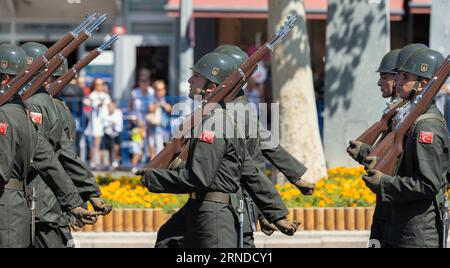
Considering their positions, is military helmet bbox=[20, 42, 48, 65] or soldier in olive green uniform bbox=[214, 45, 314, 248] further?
military helmet bbox=[20, 42, 48, 65]

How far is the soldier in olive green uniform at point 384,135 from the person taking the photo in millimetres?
9445

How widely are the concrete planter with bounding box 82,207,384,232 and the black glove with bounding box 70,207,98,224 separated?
3.32 m

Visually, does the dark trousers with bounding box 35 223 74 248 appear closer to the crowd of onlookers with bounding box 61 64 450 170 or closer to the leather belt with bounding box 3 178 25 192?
the leather belt with bounding box 3 178 25 192

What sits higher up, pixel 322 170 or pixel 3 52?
pixel 3 52

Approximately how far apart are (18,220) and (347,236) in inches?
190

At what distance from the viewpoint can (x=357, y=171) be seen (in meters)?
15.8

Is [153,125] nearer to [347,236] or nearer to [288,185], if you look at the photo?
[288,185]

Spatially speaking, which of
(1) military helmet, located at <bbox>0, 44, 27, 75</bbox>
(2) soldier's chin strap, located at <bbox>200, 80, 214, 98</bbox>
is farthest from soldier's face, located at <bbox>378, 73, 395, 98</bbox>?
(1) military helmet, located at <bbox>0, 44, 27, 75</bbox>

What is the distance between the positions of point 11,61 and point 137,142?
999 centimetres

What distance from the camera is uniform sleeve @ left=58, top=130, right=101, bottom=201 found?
412 inches

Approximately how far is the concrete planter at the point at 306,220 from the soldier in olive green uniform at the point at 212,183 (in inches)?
161

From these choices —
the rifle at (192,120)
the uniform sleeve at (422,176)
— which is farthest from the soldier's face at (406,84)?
the rifle at (192,120)

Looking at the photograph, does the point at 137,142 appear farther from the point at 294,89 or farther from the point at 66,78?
the point at 66,78
